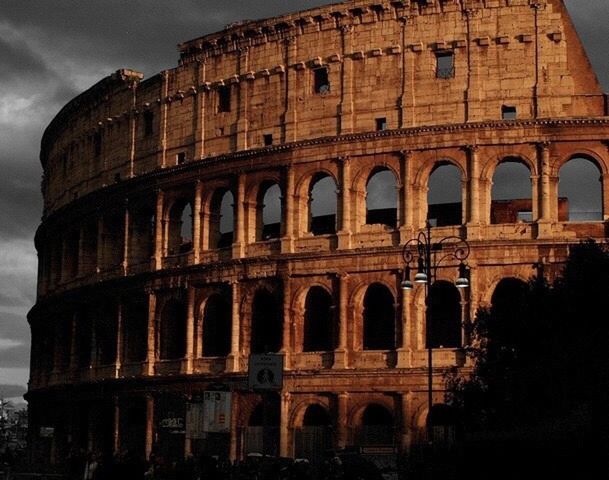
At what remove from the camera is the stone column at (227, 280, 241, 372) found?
153 ft

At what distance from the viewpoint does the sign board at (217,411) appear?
27.7 metres

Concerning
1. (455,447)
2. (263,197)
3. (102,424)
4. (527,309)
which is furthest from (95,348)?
(455,447)

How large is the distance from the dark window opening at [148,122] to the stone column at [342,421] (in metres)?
14.3

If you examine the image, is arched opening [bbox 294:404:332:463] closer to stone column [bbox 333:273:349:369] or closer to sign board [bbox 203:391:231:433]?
stone column [bbox 333:273:349:369]

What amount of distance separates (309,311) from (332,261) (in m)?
2.47

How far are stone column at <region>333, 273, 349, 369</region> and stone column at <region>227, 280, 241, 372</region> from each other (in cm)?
399

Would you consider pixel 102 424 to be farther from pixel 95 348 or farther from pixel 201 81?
pixel 201 81

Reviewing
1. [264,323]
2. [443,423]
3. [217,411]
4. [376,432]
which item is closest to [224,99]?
[264,323]

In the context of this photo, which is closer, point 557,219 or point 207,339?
point 557,219

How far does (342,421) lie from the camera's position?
4391 centimetres

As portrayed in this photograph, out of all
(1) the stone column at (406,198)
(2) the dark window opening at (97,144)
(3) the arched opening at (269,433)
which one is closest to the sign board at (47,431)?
(2) the dark window opening at (97,144)

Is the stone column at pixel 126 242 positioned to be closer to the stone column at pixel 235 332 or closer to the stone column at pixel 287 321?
the stone column at pixel 235 332

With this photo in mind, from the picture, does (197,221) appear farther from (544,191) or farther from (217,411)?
(217,411)

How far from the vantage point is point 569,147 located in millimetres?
43125
